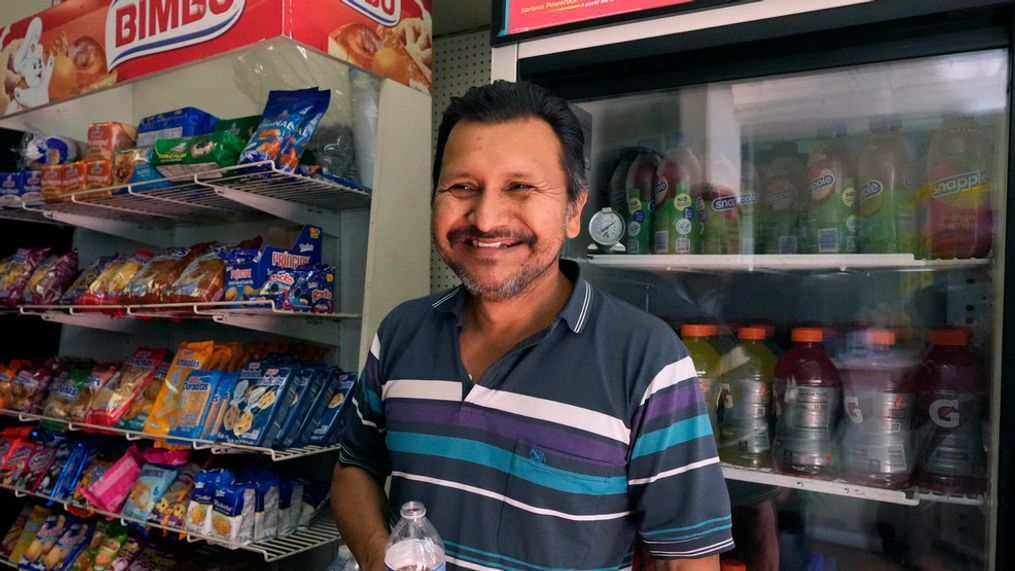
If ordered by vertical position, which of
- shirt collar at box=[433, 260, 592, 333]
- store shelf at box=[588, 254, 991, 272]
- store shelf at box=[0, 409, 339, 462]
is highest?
store shelf at box=[588, 254, 991, 272]

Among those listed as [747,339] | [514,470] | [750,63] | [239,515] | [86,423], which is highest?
[750,63]

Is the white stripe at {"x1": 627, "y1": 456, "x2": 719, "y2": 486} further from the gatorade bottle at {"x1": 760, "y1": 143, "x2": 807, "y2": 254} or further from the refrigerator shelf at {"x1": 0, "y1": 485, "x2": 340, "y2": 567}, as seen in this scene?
A: the refrigerator shelf at {"x1": 0, "y1": 485, "x2": 340, "y2": 567}

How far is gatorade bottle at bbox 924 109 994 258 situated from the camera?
1354 mm

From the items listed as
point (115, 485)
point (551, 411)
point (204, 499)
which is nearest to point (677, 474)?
point (551, 411)

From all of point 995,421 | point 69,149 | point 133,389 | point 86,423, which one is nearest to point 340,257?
point 133,389

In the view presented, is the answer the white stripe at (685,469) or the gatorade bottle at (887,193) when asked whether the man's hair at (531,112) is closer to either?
the white stripe at (685,469)

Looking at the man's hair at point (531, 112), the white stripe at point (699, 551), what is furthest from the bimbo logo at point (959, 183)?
the white stripe at point (699, 551)

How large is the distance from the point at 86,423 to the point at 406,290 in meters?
1.32

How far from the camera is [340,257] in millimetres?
2287

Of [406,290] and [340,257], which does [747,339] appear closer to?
[406,290]

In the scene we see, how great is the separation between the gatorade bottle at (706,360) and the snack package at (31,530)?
266 centimetres

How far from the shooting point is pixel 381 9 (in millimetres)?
1944

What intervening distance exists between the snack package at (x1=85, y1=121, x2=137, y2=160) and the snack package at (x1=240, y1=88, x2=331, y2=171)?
793mm

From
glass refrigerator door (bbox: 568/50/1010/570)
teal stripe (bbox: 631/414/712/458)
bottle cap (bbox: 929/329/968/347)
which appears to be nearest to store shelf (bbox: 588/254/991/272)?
Answer: glass refrigerator door (bbox: 568/50/1010/570)
